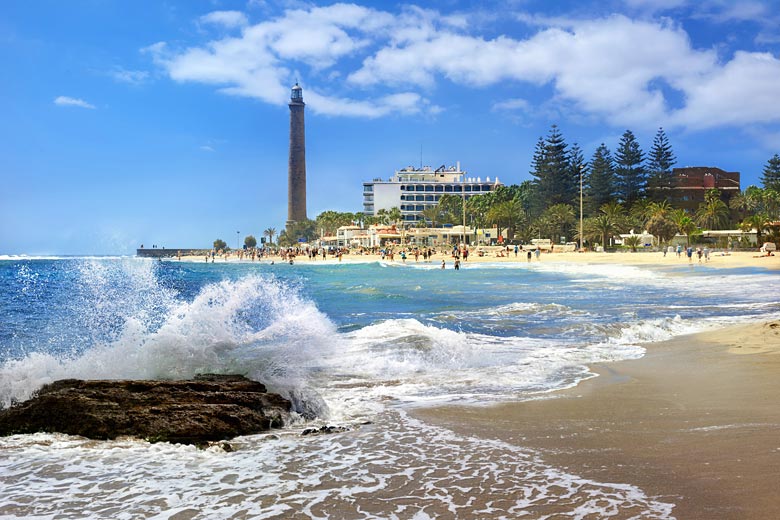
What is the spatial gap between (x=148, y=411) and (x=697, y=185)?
99847 millimetres

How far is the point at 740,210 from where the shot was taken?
282 ft

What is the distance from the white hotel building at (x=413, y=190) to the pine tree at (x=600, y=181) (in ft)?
147

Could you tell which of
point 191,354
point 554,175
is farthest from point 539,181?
point 191,354

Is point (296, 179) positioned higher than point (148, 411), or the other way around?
point (296, 179)

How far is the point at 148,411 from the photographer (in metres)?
5.52

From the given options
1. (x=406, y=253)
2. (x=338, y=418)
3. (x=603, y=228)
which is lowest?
(x=338, y=418)

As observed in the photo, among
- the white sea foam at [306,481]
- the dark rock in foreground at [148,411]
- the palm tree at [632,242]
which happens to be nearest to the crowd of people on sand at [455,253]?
the palm tree at [632,242]

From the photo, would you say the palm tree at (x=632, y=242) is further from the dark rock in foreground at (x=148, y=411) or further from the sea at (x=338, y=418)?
the dark rock in foreground at (x=148, y=411)

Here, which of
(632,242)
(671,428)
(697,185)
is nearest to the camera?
(671,428)

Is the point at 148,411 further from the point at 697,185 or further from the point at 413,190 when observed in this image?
the point at 413,190

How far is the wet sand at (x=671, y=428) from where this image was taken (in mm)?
3830

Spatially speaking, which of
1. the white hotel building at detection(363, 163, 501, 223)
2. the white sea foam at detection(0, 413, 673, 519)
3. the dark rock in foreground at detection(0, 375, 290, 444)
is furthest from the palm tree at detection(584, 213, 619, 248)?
the white sea foam at detection(0, 413, 673, 519)

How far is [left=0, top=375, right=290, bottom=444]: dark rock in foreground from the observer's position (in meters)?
5.32

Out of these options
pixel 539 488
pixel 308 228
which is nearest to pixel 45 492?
pixel 539 488
